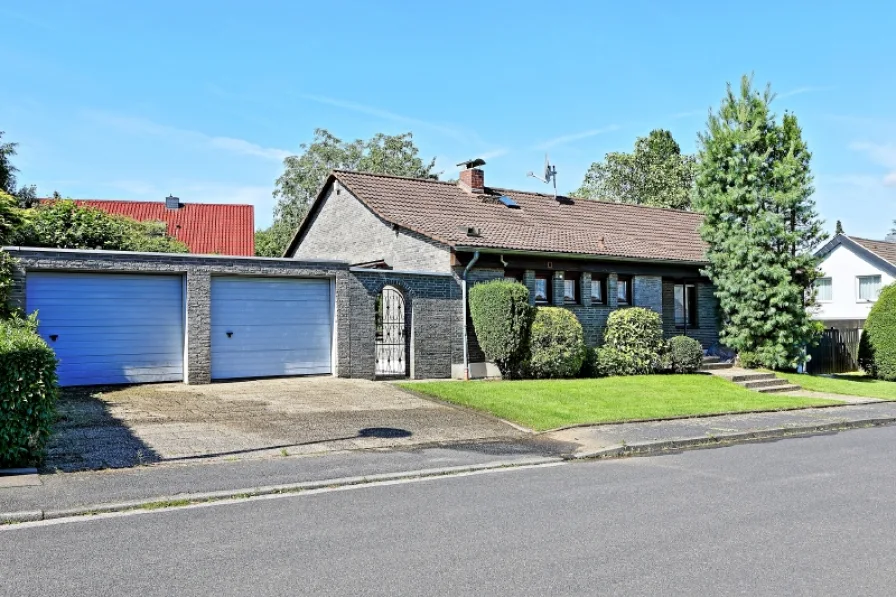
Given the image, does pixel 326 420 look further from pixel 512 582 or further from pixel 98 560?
pixel 512 582

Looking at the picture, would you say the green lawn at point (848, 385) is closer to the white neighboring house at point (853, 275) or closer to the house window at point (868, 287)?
the white neighboring house at point (853, 275)

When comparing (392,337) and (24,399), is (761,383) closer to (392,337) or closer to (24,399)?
(392,337)

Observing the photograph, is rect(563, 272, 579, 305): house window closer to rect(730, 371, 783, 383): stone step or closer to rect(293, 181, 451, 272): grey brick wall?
rect(293, 181, 451, 272): grey brick wall

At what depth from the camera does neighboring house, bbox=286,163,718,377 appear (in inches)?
805

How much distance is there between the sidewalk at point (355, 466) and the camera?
785cm

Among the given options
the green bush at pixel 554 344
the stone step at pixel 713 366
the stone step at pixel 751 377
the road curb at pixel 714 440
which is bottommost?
the road curb at pixel 714 440

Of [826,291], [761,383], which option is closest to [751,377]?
[761,383]

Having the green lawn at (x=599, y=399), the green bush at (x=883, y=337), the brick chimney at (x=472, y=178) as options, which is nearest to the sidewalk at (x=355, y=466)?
the green lawn at (x=599, y=399)

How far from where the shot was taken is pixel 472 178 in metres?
25.4

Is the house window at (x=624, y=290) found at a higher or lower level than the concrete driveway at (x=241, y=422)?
higher

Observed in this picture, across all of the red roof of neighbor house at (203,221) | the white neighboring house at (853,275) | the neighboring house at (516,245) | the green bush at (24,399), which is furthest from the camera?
the red roof of neighbor house at (203,221)

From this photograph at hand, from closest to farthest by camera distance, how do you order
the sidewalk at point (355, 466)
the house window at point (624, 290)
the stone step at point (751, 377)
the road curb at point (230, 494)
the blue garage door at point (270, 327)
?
the road curb at point (230, 494) < the sidewalk at point (355, 466) < the blue garage door at point (270, 327) < the stone step at point (751, 377) < the house window at point (624, 290)

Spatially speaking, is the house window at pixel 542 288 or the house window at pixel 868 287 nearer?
the house window at pixel 542 288

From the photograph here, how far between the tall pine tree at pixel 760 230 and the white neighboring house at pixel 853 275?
1388cm
